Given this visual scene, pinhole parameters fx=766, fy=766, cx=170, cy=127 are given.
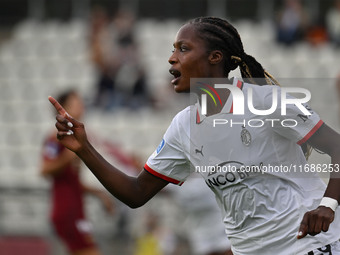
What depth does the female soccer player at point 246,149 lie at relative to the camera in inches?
150

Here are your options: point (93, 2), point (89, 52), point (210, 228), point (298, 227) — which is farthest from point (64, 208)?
point (93, 2)

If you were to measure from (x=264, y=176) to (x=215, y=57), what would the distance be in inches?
26.2

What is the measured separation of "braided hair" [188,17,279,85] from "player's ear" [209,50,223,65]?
0.02 metres

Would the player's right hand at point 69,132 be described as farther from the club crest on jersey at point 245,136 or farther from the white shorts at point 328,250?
the white shorts at point 328,250

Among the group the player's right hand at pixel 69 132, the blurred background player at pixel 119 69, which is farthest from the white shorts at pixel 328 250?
the blurred background player at pixel 119 69

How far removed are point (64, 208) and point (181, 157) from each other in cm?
403

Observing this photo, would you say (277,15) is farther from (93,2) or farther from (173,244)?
(173,244)

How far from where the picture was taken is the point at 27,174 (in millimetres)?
12922

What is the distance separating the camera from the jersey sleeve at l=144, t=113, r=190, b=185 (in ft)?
13.6

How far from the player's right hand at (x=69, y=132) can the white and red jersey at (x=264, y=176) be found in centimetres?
64

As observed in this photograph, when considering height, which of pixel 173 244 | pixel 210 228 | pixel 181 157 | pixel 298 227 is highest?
pixel 181 157

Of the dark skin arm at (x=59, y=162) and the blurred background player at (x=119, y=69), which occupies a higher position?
the blurred background player at (x=119, y=69)

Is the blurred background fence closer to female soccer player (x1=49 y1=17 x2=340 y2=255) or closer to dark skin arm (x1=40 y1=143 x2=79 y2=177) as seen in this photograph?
dark skin arm (x1=40 y1=143 x2=79 y2=177)

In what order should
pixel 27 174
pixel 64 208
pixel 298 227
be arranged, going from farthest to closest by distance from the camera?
pixel 27 174 → pixel 64 208 → pixel 298 227
